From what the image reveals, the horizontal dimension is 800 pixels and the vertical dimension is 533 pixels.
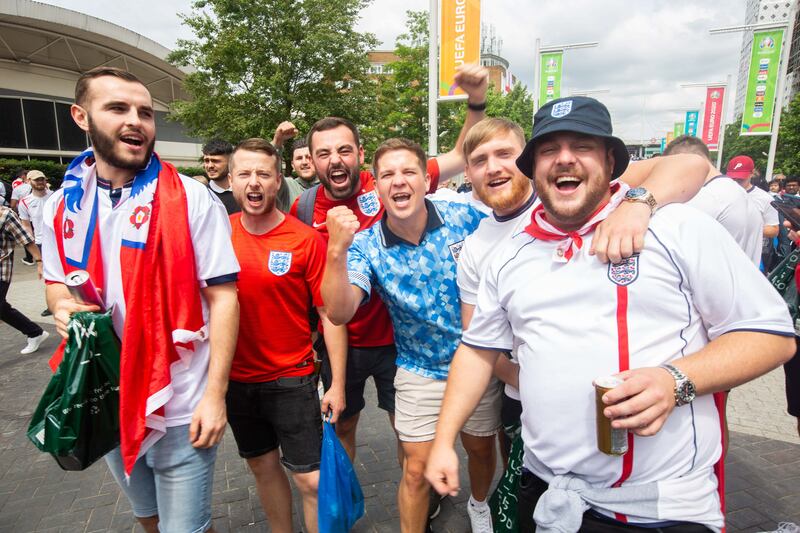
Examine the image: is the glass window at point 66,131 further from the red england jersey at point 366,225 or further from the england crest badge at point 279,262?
the england crest badge at point 279,262

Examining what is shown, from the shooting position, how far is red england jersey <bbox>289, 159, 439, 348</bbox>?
10.1 feet

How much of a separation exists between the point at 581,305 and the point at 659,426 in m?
0.41

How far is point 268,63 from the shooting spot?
70.2ft

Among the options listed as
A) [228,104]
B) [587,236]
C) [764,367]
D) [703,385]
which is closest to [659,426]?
[703,385]

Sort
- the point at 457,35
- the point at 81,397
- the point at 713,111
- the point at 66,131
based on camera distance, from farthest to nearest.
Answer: the point at 66,131
the point at 713,111
the point at 457,35
the point at 81,397

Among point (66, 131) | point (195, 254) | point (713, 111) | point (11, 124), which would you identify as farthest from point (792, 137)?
point (11, 124)

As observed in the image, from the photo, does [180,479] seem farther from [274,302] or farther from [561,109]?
[561,109]

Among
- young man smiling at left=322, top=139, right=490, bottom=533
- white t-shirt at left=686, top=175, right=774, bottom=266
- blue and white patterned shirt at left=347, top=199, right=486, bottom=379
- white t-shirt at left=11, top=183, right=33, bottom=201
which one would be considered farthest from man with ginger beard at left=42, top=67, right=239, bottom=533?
white t-shirt at left=11, top=183, right=33, bottom=201

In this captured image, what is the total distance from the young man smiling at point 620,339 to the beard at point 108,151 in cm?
165

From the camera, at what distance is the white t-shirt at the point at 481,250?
7.72ft

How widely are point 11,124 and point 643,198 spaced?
3866cm

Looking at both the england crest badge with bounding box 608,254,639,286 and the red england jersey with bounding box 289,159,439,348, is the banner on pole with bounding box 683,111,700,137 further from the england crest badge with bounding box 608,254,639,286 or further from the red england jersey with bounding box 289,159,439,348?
the england crest badge with bounding box 608,254,639,286

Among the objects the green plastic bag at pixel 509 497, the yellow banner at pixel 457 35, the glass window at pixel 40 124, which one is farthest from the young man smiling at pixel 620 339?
the glass window at pixel 40 124

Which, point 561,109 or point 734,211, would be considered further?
point 734,211
